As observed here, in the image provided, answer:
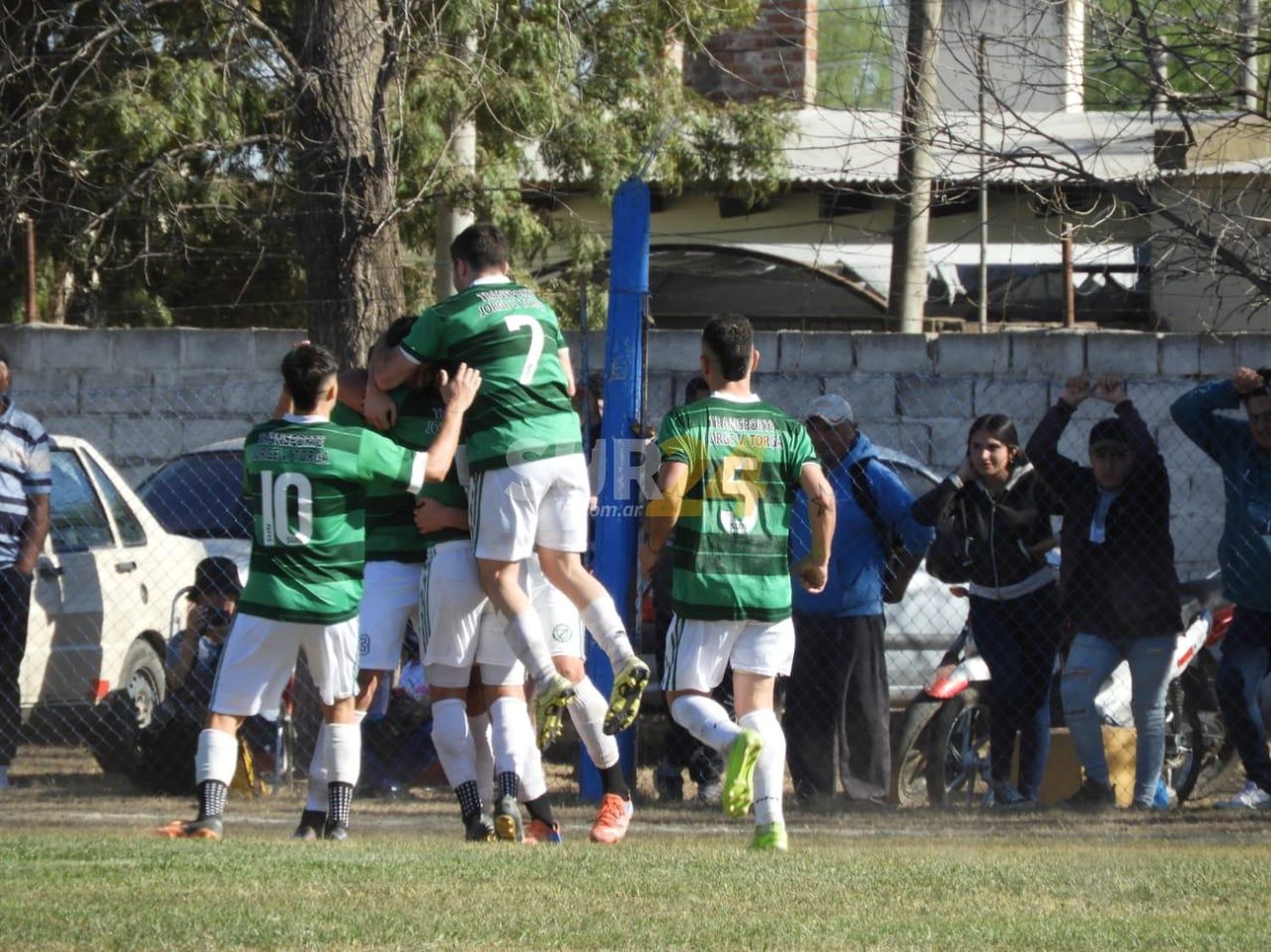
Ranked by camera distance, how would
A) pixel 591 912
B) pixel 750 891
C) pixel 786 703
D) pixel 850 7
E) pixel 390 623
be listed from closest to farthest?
1. pixel 591 912
2. pixel 750 891
3. pixel 390 623
4. pixel 850 7
5. pixel 786 703

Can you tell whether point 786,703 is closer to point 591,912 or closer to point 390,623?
point 390,623

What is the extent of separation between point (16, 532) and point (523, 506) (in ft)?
11.1

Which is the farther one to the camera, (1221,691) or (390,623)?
(1221,691)

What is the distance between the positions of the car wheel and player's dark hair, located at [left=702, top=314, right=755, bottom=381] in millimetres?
4239

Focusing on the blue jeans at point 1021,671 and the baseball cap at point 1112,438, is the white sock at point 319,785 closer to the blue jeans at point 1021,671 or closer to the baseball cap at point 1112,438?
the blue jeans at point 1021,671

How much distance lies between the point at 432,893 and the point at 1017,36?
203 inches

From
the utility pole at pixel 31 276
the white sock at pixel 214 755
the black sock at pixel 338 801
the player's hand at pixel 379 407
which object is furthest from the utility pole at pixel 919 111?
the utility pole at pixel 31 276

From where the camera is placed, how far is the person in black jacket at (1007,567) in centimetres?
913

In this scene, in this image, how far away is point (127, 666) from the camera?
393 inches

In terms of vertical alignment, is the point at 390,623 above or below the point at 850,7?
below

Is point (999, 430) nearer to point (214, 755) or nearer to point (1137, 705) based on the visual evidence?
point (1137, 705)

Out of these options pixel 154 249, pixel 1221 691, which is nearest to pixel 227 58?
pixel 154 249

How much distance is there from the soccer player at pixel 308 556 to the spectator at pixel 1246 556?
3.98 metres

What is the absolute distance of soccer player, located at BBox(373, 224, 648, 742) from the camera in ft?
22.6
